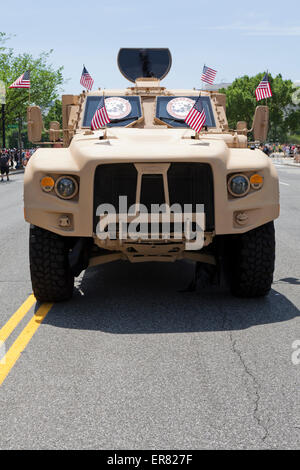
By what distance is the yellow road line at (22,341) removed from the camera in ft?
15.5

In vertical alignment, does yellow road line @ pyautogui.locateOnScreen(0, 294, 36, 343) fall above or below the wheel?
below

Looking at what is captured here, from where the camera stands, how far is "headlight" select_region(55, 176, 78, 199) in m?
6.04

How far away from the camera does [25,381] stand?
14.6ft

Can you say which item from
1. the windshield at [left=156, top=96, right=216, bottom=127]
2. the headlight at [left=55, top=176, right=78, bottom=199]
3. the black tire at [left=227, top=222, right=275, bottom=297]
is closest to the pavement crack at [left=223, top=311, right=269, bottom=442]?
the black tire at [left=227, top=222, right=275, bottom=297]

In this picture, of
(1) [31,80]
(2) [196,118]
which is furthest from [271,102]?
(2) [196,118]

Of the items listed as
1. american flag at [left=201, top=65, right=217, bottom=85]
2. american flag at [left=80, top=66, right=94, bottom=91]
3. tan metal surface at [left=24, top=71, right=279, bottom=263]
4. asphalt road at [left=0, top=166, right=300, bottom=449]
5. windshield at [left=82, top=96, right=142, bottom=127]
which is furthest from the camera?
american flag at [left=201, top=65, right=217, bottom=85]

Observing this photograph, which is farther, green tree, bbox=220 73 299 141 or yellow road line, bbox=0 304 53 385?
green tree, bbox=220 73 299 141

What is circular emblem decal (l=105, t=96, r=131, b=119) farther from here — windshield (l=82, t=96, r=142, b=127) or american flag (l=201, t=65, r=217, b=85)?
american flag (l=201, t=65, r=217, b=85)

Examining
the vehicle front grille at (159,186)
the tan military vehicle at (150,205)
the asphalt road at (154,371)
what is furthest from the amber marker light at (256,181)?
the asphalt road at (154,371)

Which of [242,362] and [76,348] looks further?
[76,348]

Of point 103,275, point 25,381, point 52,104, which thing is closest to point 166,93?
point 103,275

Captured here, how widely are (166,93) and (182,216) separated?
3216mm
